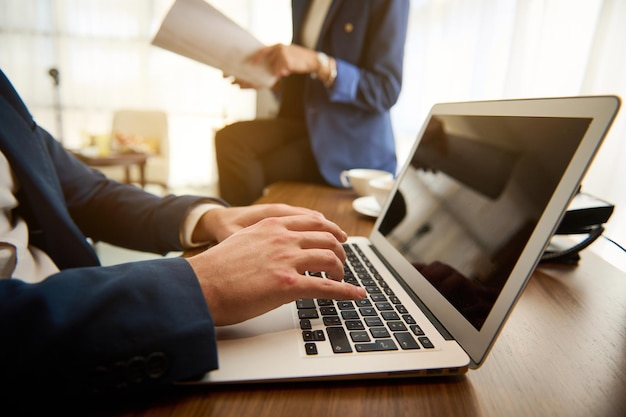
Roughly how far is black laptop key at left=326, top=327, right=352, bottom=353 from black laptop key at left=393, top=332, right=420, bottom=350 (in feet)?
0.15

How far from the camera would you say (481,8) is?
6.59 ft

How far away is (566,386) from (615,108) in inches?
8.7

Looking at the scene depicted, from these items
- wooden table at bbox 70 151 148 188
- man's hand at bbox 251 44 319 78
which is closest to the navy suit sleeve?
A: man's hand at bbox 251 44 319 78

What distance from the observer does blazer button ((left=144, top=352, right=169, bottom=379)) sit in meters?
0.24

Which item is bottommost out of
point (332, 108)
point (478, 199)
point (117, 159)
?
point (117, 159)

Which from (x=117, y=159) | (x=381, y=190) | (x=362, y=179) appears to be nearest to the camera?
(x=381, y=190)

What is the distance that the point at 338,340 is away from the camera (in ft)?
0.96

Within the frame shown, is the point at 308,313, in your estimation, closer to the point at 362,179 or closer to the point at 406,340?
the point at 406,340

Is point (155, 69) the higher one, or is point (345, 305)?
point (155, 69)

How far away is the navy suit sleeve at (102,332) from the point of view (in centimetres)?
22

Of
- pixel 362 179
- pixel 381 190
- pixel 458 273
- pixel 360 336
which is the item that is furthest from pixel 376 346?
pixel 362 179

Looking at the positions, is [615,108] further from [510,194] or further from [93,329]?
[93,329]

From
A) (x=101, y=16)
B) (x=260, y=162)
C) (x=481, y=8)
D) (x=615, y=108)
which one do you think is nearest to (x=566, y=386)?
(x=615, y=108)

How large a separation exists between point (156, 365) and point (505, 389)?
0.26 meters
